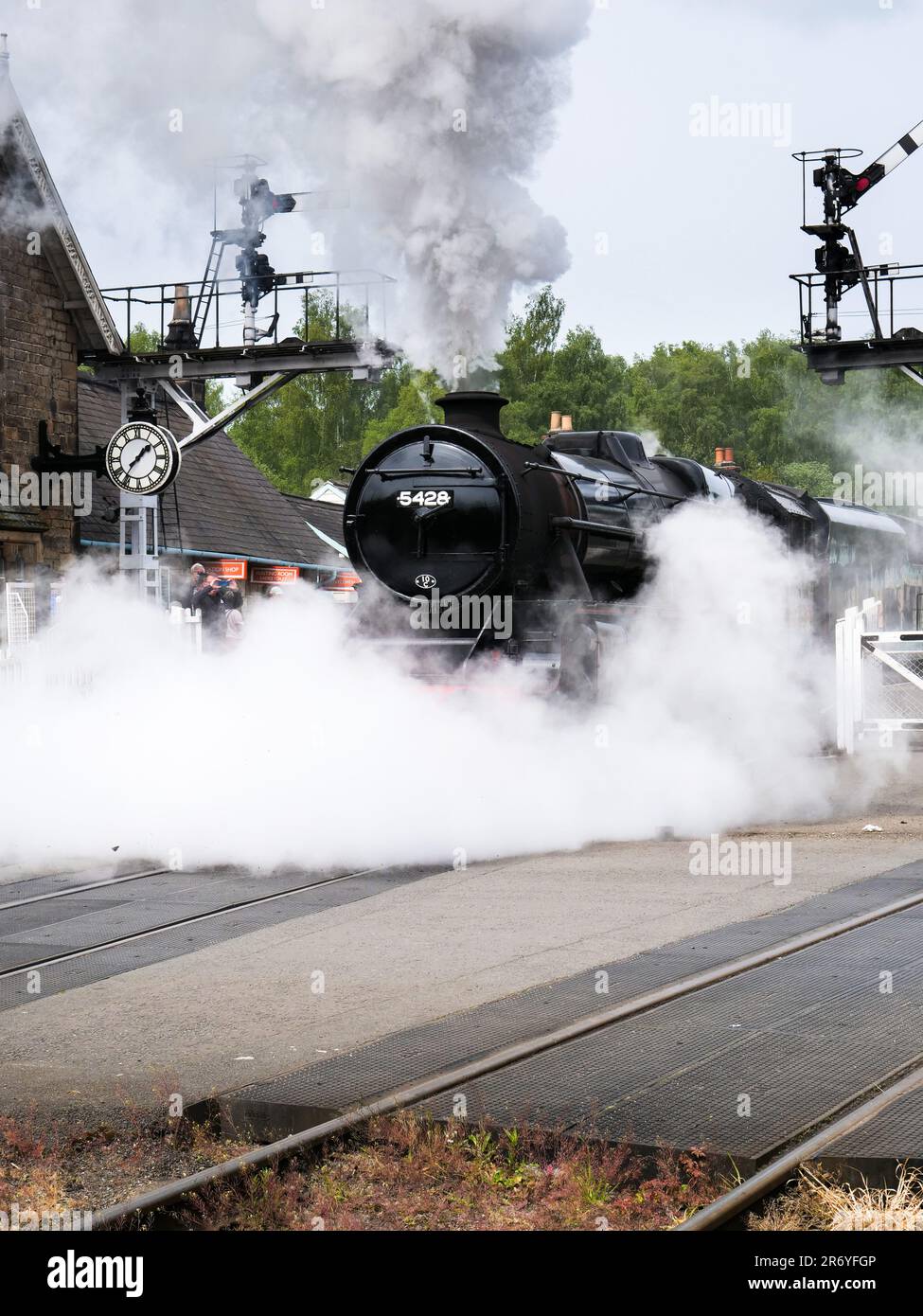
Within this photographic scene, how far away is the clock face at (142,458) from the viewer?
59.7ft

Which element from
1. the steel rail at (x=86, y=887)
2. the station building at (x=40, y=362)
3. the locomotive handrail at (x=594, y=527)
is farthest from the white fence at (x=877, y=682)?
the station building at (x=40, y=362)

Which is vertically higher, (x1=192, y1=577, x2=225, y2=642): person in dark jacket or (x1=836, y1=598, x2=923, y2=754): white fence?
(x1=192, y1=577, x2=225, y2=642): person in dark jacket

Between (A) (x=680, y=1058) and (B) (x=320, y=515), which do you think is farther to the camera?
(B) (x=320, y=515)

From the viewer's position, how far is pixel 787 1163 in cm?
417

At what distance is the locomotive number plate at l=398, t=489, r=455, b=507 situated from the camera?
1098 cm

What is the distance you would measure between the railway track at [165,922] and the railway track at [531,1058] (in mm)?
2699

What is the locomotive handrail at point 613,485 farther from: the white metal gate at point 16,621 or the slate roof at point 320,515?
the slate roof at point 320,515

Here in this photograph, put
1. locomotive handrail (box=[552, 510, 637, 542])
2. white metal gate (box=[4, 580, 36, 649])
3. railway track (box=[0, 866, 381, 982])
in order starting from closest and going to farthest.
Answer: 1. railway track (box=[0, 866, 381, 982])
2. locomotive handrail (box=[552, 510, 637, 542])
3. white metal gate (box=[4, 580, 36, 649])

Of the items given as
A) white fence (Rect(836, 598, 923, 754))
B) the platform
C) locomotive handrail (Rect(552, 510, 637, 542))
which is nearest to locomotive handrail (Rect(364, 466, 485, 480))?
locomotive handrail (Rect(552, 510, 637, 542))

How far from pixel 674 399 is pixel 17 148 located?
4876 centimetres

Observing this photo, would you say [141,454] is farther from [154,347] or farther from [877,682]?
[154,347]

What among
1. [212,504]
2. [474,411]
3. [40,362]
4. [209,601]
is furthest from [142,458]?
[212,504]

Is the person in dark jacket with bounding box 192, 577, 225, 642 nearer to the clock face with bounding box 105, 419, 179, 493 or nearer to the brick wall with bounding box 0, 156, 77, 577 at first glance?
the clock face with bounding box 105, 419, 179, 493

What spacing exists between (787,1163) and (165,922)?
15.0 ft
